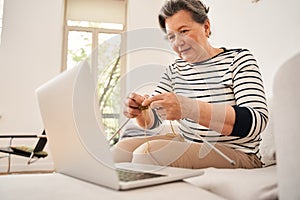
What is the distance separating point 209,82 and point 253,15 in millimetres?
1037

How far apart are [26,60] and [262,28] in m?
2.91

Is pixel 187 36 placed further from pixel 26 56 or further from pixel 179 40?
pixel 26 56

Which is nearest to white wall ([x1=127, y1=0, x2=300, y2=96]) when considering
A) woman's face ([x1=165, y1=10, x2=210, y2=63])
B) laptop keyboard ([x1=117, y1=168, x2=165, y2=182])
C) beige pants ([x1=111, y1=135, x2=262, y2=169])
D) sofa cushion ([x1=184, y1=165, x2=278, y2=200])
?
woman's face ([x1=165, y1=10, x2=210, y2=63])

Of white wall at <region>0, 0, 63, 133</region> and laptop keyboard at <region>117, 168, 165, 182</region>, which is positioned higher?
white wall at <region>0, 0, 63, 133</region>

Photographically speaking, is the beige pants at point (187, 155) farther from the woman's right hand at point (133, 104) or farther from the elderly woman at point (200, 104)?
the woman's right hand at point (133, 104)

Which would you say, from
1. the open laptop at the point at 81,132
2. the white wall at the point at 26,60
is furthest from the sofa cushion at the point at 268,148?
the white wall at the point at 26,60

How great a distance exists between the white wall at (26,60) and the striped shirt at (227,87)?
2.76 metres

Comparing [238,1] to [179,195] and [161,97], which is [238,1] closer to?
[161,97]

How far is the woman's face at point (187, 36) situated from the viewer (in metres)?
1.10

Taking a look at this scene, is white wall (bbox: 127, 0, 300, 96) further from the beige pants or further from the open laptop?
the open laptop

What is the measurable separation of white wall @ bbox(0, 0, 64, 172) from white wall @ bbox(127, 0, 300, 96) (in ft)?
6.93

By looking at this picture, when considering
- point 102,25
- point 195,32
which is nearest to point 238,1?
point 195,32

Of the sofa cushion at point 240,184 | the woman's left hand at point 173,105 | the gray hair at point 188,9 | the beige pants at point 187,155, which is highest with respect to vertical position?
the gray hair at point 188,9

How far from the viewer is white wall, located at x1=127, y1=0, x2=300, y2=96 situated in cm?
148
